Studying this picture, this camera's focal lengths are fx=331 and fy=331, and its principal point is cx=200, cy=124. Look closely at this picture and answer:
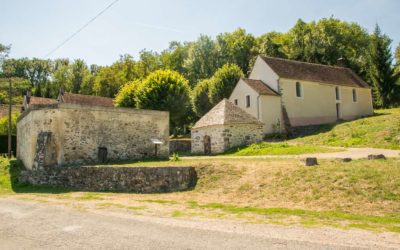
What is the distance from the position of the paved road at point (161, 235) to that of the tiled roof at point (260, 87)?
82.6ft

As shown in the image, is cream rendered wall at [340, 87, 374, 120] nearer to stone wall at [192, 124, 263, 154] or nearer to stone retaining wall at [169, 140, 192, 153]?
stone wall at [192, 124, 263, 154]

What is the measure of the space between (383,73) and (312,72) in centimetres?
Result: 971

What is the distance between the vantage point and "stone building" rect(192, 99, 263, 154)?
25.0m

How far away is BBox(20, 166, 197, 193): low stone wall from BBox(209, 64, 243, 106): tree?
24402 millimetres

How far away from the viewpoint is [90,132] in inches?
753

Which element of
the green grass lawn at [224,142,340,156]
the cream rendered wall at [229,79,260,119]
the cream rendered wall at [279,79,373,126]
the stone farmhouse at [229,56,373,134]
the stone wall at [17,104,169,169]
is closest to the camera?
the stone wall at [17,104,169,169]

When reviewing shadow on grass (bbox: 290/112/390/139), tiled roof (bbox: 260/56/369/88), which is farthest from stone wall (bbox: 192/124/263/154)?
tiled roof (bbox: 260/56/369/88)

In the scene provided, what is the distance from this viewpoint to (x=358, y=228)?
24.5ft

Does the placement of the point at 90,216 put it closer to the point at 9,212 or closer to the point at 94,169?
the point at 9,212

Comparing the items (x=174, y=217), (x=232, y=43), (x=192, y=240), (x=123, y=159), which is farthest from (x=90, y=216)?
(x=232, y=43)

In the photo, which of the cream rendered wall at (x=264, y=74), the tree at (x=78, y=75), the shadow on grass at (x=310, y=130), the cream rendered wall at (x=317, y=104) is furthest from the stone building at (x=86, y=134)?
the tree at (x=78, y=75)

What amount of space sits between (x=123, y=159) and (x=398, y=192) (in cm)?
1493

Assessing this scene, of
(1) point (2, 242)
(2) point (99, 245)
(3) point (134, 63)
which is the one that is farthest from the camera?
(3) point (134, 63)

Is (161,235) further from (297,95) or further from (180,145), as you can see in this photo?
(297,95)
